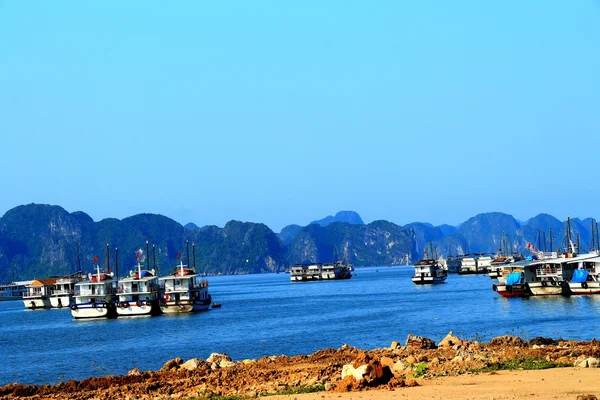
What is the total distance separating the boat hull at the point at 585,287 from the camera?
82.3 meters

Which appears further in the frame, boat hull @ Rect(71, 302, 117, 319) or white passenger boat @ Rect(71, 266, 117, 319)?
white passenger boat @ Rect(71, 266, 117, 319)

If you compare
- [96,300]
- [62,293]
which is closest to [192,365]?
[96,300]

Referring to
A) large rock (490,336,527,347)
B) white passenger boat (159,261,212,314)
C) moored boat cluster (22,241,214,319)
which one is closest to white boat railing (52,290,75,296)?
moored boat cluster (22,241,214,319)

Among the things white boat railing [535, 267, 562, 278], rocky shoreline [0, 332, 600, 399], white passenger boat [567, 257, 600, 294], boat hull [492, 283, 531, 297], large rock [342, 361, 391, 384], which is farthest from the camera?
boat hull [492, 283, 531, 297]

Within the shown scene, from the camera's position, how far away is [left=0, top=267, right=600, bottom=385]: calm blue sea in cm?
4975

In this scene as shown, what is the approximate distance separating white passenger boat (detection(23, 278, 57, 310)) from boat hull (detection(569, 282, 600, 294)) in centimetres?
6713

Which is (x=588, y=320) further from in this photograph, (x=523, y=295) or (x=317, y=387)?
(x=317, y=387)

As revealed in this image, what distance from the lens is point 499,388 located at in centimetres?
2388

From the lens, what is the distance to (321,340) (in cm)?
5506

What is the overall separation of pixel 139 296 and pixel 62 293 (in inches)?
1390

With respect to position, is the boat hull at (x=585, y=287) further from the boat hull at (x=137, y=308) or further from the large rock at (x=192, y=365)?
the large rock at (x=192, y=365)

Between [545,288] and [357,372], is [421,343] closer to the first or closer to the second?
[357,372]


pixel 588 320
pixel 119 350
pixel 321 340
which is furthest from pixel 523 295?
pixel 119 350

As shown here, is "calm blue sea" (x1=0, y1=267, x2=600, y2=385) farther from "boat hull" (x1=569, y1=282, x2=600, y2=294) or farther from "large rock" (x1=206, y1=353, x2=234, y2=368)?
"large rock" (x1=206, y1=353, x2=234, y2=368)
